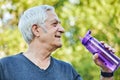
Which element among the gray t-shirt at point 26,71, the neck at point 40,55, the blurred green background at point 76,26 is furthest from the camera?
the blurred green background at point 76,26

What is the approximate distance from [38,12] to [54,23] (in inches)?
4.5

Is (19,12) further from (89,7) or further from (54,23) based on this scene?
(54,23)

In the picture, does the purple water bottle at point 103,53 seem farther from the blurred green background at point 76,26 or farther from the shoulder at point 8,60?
the blurred green background at point 76,26

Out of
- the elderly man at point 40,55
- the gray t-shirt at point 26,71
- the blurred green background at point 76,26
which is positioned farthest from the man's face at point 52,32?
the blurred green background at point 76,26

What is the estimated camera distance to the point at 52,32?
331 centimetres

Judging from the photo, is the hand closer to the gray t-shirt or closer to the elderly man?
the elderly man

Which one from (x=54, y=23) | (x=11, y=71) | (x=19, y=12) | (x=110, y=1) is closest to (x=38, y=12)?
(x=54, y=23)

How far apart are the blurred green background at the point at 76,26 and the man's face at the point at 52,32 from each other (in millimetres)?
2588

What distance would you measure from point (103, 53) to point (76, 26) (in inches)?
125

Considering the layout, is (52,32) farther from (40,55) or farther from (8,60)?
(8,60)

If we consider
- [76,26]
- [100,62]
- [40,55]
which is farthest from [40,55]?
[76,26]

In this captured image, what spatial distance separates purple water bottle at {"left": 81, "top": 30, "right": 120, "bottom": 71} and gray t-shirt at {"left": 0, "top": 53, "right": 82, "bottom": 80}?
0.21m

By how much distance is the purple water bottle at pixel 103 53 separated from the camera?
329 cm

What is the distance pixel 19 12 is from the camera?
21.5 feet
